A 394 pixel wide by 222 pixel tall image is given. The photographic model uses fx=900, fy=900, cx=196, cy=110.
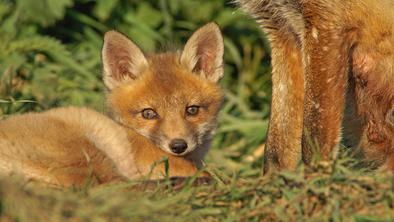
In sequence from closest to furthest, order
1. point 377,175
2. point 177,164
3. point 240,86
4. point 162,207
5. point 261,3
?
point 162,207 < point 377,175 < point 177,164 < point 261,3 < point 240,86

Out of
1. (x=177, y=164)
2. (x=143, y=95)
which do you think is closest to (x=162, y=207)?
(x=177, y=164)

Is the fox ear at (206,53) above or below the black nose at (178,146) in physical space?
above

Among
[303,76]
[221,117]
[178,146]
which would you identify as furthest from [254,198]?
[221,117]

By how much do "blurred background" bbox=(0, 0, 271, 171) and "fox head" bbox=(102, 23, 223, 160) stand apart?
601 millimetres

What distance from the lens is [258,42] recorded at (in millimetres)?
9750

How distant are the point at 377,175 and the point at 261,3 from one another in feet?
6.35

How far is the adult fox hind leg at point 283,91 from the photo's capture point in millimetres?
6281

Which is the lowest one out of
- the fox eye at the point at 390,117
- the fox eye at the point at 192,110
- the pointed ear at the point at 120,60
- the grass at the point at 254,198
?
the grass at the point at 254,198

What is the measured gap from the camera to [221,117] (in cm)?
702

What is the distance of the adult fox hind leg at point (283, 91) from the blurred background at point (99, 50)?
2.45 ft

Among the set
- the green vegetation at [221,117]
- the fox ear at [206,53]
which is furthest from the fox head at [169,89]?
the green vegetation at [221,117]

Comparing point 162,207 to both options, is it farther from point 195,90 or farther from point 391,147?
point 391,147

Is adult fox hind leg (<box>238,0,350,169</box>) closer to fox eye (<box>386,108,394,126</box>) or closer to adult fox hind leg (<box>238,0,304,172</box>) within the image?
adult fox hind leg (<box>238,0,304,172</box>)

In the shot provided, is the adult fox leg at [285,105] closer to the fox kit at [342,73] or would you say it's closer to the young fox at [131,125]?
the fox kit at [342,73]
